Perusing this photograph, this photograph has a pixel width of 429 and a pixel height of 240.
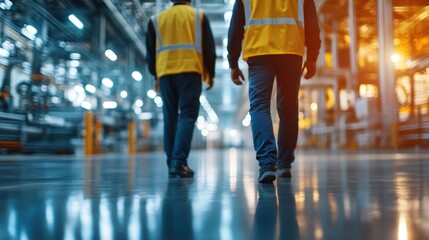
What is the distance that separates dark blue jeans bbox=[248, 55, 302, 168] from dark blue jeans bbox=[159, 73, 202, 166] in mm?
672

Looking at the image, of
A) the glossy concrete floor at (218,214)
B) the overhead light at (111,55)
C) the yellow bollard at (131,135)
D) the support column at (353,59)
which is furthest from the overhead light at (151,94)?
the glossy concrete floor at (218,214)

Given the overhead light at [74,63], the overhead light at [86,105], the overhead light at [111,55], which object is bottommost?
the overhead light at [86,105]

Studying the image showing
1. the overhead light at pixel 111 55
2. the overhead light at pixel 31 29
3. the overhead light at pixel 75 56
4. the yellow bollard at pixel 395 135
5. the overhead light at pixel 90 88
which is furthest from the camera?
the yellow bollard at pixel 395 135

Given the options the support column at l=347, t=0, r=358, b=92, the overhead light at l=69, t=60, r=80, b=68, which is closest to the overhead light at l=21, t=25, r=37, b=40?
the overhead light at l=69, t=60, r=80, b=68

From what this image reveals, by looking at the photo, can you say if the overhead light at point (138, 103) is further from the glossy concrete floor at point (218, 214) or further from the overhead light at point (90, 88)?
the glossy concrete floor at point (218, 214)

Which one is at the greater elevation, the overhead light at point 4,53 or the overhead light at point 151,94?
the overhead light at point 151,94

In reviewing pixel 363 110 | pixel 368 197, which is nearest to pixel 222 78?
pixel 363 110

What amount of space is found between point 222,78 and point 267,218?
Answer: 18.6m

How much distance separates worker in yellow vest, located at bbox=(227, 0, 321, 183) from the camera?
7.68 ft

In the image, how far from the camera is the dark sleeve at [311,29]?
2543 mm

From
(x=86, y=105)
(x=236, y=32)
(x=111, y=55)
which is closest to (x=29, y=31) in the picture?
(x=236, y=32)

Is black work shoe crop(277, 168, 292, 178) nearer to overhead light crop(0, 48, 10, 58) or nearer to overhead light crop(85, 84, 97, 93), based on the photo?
overhead light crop(0, 48, 10, 58)

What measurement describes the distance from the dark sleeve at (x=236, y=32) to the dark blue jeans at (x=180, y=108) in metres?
0.61

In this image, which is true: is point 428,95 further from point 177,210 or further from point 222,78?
point 222,78
